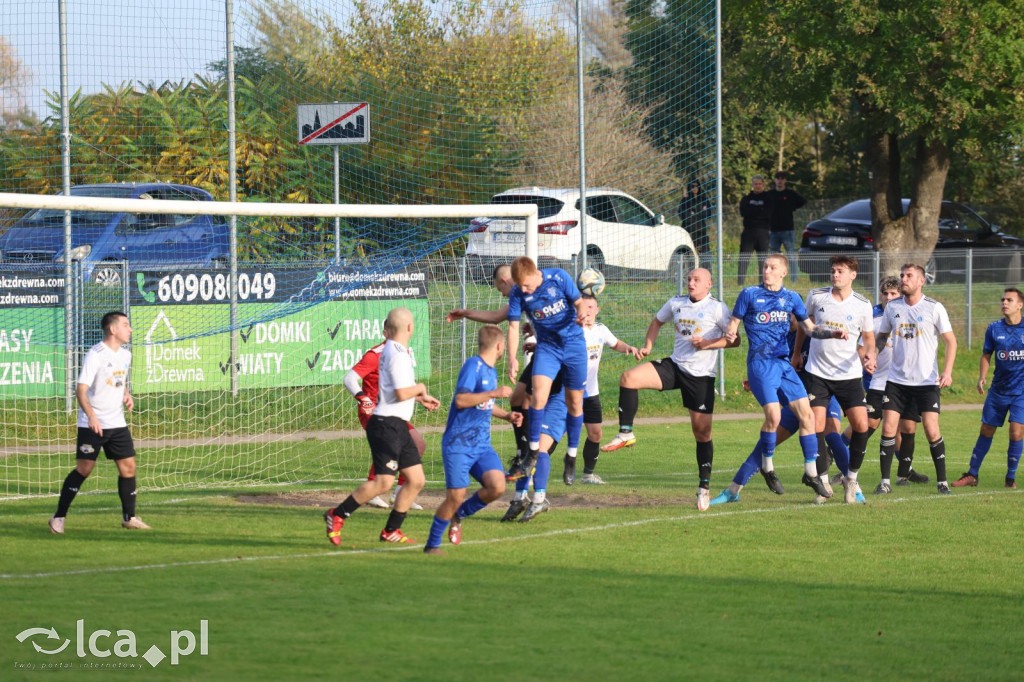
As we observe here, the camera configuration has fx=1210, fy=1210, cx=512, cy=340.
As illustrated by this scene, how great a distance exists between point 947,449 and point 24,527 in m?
11.2

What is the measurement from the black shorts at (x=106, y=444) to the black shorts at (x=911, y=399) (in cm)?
742

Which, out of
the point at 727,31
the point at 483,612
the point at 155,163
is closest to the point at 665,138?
the point at 155,163

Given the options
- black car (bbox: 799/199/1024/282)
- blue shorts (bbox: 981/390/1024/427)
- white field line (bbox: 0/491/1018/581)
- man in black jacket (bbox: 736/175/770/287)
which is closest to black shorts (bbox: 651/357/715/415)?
white field line (bbox: 0/491/1018/581)

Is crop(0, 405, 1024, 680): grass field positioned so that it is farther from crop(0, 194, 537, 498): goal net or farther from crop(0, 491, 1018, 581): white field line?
crop(0, 194, 537, 498): goal net

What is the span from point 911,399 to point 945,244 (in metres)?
18.3

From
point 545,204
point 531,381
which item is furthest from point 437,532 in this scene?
point 545,204

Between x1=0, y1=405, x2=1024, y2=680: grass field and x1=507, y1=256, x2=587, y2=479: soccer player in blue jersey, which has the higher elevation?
x1=507, y1=256, x2=587, y2=479: soccer player in blue jersey

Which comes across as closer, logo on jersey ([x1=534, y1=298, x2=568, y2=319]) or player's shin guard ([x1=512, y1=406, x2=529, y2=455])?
logo on jersey ([x1=534, y1=298, x2=568, y2=319])

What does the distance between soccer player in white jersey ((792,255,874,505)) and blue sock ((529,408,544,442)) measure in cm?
280

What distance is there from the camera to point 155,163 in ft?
52.0

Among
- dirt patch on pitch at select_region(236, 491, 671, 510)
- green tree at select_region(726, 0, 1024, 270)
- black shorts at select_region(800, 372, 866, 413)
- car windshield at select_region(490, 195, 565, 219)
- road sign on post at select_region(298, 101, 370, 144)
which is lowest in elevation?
dirt patch on pitch at select_region(236, 491, 671, 510)

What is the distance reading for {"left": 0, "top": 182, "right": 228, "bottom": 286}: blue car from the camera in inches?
552

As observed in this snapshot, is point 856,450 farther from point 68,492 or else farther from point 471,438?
point 68,492

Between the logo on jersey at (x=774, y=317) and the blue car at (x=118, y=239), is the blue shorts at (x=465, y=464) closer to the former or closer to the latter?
the logo on jersey at (x=774, y=317)
